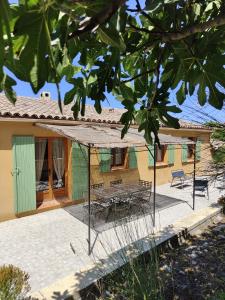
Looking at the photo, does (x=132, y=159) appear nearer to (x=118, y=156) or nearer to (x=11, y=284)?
(x=118, y=156)

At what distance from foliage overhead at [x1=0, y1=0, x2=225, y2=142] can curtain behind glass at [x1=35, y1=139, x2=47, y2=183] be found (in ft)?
28.0

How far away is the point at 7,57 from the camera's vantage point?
988mm

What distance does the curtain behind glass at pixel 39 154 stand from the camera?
1091 centimetres

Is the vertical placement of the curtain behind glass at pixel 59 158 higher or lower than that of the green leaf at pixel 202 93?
lower

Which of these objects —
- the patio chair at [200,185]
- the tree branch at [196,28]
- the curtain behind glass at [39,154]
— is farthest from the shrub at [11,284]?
the patio chair at [200,185]

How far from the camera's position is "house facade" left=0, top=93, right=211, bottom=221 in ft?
31.4

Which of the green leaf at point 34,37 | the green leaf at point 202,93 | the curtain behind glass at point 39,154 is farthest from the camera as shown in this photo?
the curtain behind glass at point 39,154

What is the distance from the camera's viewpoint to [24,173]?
9.83 meters

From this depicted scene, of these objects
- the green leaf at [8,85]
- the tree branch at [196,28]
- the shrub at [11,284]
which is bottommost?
the shrub at [11,284]

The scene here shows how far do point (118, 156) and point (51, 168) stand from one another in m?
4.16

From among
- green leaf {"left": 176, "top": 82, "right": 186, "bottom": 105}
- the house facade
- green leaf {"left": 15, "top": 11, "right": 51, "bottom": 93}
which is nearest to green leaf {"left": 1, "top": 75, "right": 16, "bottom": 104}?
green leaf {"left": 15, "top": 11, "right": 51, "bottom": 93}

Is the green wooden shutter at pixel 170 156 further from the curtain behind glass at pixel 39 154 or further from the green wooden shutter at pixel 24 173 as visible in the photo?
the green wooden shutter at pixel 24 173

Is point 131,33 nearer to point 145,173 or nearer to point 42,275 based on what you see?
point 42,275

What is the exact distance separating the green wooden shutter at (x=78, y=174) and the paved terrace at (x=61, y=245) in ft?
3.95
